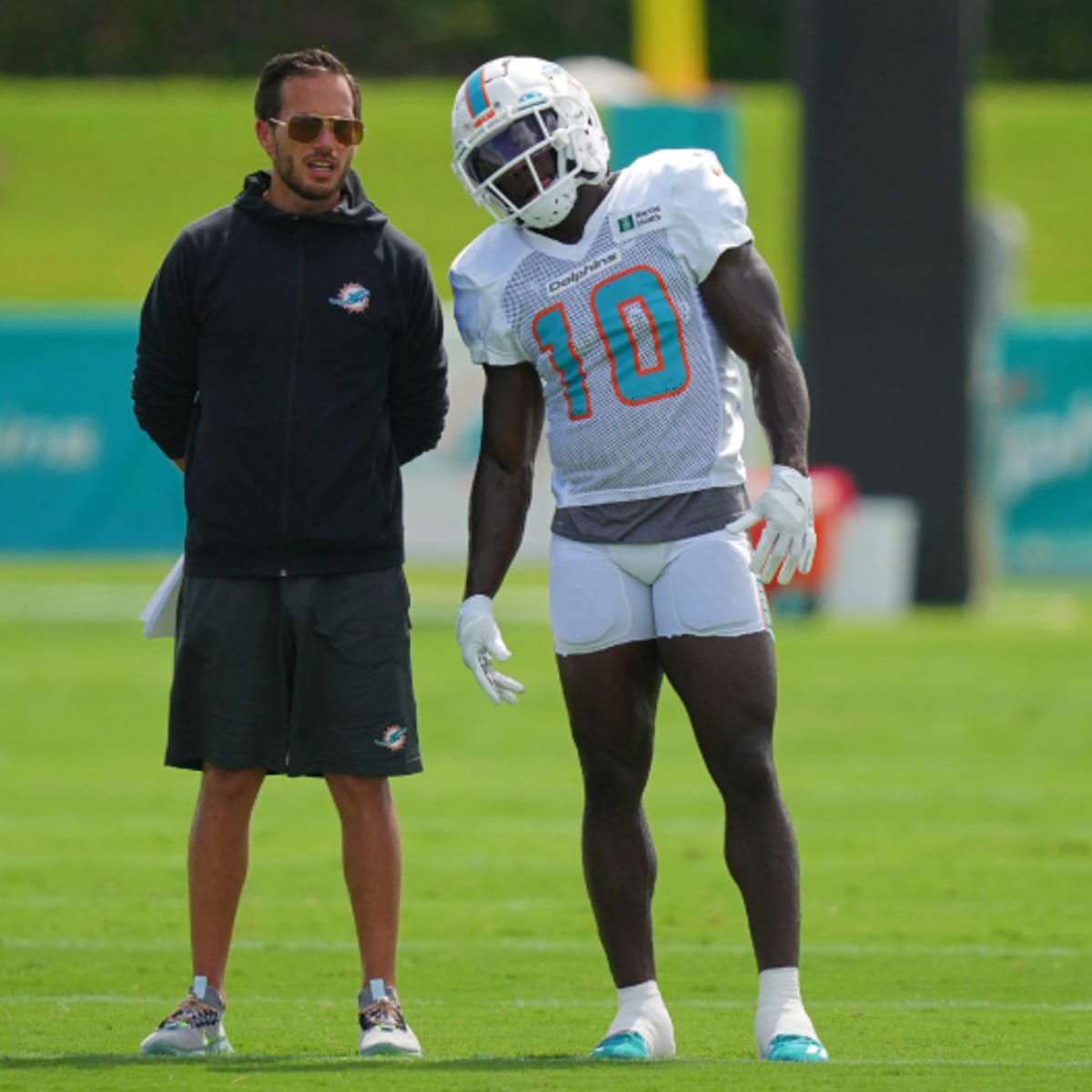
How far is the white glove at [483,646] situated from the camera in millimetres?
5594

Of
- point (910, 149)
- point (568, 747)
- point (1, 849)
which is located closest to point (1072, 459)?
point (910, 149)

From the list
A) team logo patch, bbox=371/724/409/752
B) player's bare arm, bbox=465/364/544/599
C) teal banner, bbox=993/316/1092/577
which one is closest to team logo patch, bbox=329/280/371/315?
player's bare arm, bbox=465/364/544/599

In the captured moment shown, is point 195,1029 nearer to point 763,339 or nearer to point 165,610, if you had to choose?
point 165,610

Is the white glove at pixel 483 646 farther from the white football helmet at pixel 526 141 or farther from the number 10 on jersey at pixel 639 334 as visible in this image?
the white football helmet at pixel 526 141

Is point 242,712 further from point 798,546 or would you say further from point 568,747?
point 568,747

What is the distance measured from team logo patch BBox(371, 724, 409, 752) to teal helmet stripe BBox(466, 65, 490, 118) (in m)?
1.31

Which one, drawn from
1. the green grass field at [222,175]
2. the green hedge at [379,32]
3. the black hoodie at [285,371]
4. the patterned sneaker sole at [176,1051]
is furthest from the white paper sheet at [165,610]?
the green hedge at [379,32]

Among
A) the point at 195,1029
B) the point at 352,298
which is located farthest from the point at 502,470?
the point at 195,1029

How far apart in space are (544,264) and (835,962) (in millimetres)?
2326

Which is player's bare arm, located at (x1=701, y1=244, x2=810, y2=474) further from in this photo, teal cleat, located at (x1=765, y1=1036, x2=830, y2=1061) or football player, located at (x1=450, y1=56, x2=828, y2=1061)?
teal cleat, located at (x1=765, y1=1036, x2=830, y2=1061)

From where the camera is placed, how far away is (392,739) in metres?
5.56

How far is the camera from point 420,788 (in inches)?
415

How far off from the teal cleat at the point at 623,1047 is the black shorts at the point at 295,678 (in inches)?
27.6

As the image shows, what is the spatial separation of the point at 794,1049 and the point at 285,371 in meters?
1.75
